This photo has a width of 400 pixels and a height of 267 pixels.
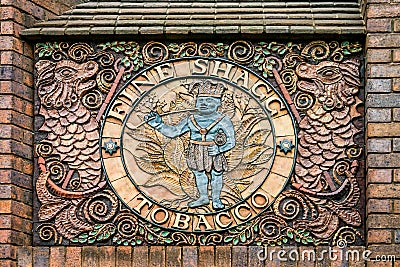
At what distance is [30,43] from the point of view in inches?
543

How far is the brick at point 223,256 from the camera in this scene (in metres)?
13.0

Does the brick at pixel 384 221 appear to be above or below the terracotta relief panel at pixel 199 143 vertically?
below

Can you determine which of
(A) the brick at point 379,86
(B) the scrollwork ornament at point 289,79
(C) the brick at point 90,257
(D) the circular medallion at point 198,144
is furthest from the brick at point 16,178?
(A) the brick at point 379,86

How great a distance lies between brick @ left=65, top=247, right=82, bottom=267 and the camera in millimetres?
13109

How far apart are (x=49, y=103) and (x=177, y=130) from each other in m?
1.40

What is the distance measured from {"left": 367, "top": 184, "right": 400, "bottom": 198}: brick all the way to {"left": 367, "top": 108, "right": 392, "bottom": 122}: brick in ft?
2.27

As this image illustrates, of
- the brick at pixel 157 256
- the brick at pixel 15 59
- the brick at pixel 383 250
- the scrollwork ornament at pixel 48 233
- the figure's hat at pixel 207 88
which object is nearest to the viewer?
the brick at pixel 383 250

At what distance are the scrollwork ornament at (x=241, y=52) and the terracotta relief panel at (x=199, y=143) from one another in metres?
0.02

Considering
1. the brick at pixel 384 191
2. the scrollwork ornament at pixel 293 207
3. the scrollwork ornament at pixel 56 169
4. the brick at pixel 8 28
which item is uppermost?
the brick at pixel 8 28

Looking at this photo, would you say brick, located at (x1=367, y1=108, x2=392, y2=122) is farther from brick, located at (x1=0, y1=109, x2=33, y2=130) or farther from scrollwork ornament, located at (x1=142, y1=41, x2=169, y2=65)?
brick, located at (x1=0, y1=109, x2=33, y2=130)

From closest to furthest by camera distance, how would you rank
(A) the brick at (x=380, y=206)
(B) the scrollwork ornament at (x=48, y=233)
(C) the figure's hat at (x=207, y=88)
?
(A) the brick at (x=380, y=206), (B) the scrollwork ornament at (x=48, y=233), (C) the figure's hat at (x=207, y=88)

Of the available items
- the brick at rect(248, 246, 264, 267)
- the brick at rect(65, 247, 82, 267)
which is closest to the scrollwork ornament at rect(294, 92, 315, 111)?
the brick at rect(248, 246, 264, 267)

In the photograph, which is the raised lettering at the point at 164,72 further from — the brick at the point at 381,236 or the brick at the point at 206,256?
the brick at the point at 381,236

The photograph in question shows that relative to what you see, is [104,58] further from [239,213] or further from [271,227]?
[271,227]
